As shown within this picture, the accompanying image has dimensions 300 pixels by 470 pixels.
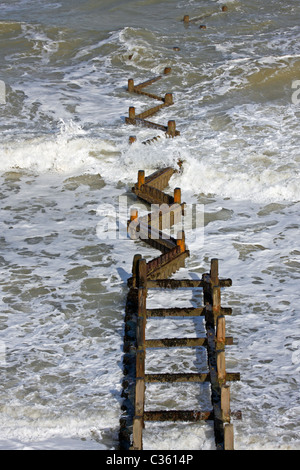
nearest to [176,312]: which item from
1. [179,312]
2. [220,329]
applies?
[179,312]

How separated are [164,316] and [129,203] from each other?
4.36m

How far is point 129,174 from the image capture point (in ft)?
43.2

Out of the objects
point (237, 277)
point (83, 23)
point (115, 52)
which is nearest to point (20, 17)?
point (83, 23)

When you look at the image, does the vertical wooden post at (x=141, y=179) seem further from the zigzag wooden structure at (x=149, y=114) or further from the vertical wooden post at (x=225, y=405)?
the vertical wooden post at (x=225, y=405)

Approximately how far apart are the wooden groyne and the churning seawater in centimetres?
19

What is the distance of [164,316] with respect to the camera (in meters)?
8.19

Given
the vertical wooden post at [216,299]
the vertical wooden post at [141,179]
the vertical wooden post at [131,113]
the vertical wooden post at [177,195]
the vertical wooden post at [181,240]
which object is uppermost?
the vertical wooden post at [131,113]

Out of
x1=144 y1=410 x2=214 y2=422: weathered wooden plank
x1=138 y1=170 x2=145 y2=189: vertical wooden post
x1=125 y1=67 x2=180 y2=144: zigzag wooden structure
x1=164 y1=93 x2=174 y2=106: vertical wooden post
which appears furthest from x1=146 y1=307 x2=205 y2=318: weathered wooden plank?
x1=164 y1=93 x2=174 y2=106: vertical wooden post

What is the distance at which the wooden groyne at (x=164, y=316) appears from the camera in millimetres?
6426

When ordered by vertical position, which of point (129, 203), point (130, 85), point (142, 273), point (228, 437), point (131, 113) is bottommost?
point (228, 437)

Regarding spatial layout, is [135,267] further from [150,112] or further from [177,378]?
[150,112]

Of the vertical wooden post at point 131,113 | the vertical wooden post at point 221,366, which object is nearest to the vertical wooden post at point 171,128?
the vertical wooden post at point 131,113

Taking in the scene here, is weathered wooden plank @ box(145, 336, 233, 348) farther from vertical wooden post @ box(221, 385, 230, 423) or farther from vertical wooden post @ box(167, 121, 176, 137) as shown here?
vertical wooden post @ box(167, 121, 176, 137)

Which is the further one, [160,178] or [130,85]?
[130,85]
